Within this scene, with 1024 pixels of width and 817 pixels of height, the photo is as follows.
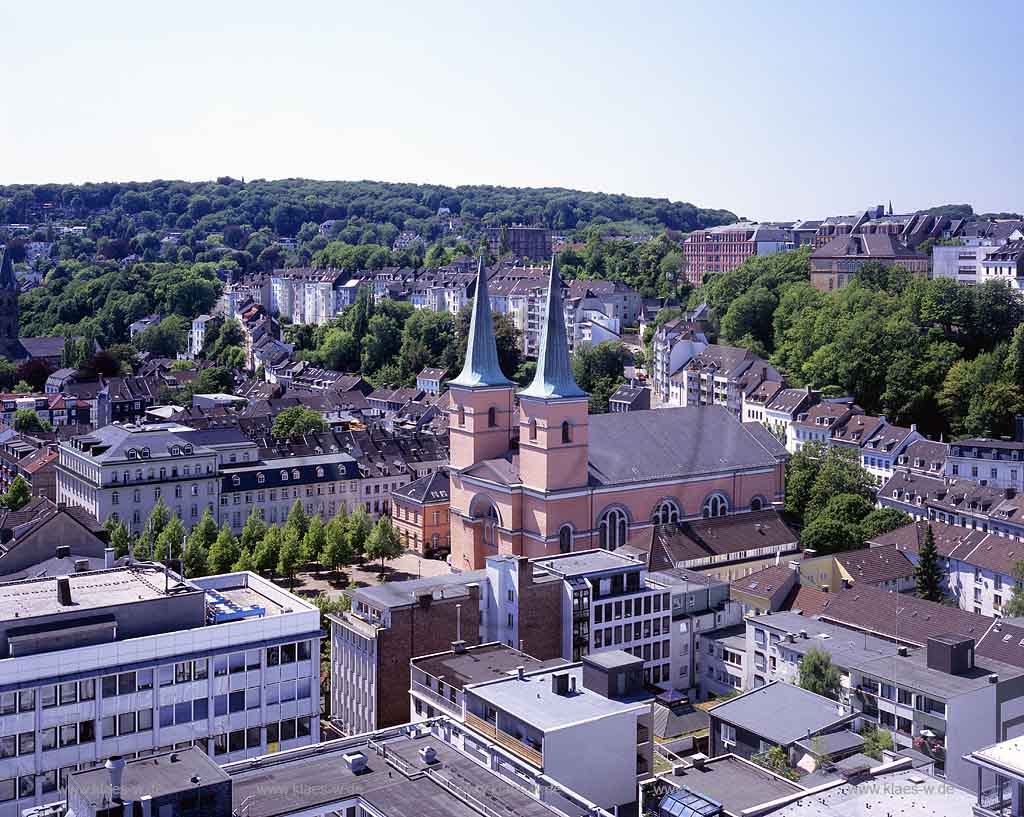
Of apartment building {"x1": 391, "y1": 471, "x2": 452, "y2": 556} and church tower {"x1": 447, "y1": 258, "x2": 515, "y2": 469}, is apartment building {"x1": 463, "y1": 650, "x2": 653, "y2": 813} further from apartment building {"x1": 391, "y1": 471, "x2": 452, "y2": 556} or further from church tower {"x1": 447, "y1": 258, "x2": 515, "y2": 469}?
apartment building {"x1": 391, "y1": 471, "x2": 452, "y2": 556}

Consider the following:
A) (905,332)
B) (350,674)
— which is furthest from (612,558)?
(905,332)

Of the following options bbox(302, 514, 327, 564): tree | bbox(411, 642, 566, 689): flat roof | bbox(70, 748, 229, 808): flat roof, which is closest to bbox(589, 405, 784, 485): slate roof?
bbox(302, 514, 327, 564): tree

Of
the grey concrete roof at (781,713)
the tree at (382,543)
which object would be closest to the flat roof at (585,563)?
the grey concrete roof at (781,713)

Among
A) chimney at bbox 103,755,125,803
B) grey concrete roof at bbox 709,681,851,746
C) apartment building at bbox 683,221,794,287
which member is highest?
apartment building at bbox 683,221,794,287

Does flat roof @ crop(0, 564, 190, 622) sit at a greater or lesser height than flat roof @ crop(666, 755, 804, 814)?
greater

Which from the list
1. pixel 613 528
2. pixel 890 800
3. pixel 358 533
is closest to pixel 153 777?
pixel 890 800

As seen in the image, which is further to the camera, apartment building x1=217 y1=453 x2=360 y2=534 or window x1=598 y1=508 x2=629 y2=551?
apartment building x1=217 y1=453 x2=360 y2=534

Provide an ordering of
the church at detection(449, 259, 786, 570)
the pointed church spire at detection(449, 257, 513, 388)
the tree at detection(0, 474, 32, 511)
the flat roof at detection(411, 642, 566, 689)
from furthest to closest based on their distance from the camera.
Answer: the tree at detection(0, 474, 32, 511), the pointed church spire at detection(449, 257, 513, 388), the church at detection(449, 259, 786, 570), the flat roof at detection(411, 642, 566, 689)
